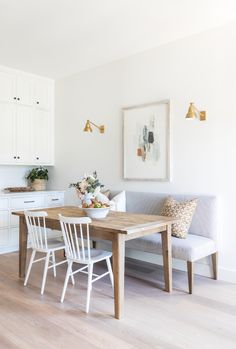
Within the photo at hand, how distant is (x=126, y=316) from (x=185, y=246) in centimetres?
86

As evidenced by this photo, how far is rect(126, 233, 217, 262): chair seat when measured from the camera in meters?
2.81

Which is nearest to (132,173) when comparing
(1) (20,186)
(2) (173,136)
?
(2) (173,136)

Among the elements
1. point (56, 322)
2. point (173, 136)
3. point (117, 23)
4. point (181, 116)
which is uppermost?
point (117, 23)

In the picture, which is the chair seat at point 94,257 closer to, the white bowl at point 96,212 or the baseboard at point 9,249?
the white bowl at point 96,212

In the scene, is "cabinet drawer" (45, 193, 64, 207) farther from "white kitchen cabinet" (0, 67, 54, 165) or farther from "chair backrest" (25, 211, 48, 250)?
"chair backrest" (25, 211, 48, 250)

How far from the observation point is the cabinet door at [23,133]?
4617 mm

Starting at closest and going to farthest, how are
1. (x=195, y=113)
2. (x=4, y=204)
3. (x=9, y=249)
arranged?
(x=195, y=113) < (x=4, y=204) < (x=9, y=249)

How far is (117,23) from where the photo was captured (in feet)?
10.2

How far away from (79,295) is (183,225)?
48.0 inches

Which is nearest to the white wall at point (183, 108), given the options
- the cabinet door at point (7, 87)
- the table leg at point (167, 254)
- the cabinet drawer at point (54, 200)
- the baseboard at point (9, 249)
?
the cabinet drawer at point (54, 200)

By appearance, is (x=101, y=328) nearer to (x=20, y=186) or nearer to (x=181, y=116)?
(x=181, y=116)

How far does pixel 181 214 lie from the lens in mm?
3086

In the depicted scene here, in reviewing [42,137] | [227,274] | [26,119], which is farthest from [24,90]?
[227,274]

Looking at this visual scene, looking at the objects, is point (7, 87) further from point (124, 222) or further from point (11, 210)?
point (124, 222)
